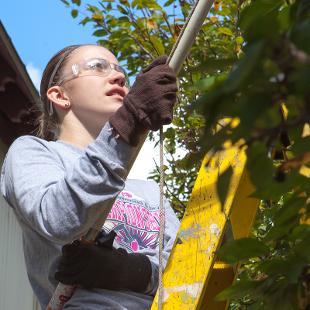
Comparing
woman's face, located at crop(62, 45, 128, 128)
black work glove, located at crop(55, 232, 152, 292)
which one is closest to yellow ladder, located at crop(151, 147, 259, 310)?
black work glove, located at crop(55, 232, 152, 292)

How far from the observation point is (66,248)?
5.90ft

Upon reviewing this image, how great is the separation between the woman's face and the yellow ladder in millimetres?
476

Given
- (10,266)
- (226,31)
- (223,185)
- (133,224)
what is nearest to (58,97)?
(133,224)

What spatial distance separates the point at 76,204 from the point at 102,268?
21 centimetres

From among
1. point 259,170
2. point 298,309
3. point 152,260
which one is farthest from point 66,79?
point 259,170

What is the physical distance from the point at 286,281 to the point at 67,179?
85 centimetres

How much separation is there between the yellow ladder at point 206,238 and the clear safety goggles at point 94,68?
62cm

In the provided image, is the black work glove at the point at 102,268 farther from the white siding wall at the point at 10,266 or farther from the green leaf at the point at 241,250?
the white siding wall at the point at 10,266

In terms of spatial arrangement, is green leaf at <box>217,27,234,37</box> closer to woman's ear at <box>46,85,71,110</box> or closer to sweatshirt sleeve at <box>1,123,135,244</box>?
woman's ear at <box>46,85,71,110</box>

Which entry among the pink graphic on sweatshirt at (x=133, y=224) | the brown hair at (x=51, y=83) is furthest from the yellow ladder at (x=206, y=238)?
the brown hair at (x=51, y=83)

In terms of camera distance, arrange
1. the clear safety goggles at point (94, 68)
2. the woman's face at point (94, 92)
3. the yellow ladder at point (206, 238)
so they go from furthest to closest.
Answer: the clear safety goggles at point (94, 68) < the woman's face at point (94, 92) < the yellow ladder at point (206, 238)

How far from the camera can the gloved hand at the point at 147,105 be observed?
170cm

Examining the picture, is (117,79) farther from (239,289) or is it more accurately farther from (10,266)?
(10,266)

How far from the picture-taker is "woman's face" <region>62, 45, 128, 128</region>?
2.20 m
